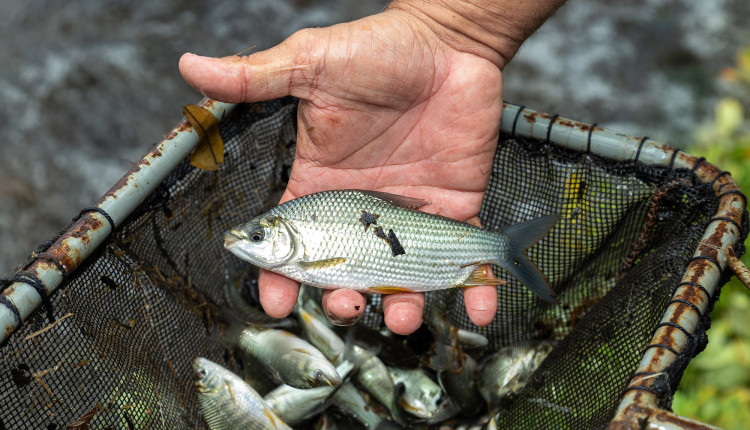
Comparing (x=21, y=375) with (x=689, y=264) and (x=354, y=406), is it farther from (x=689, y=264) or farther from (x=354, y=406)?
(x=689, y=264)

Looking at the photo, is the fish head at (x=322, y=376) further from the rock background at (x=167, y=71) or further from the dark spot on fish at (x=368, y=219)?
the rock background at (x=167, y=71)

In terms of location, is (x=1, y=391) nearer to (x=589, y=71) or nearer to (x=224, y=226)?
(x=224, y=226)

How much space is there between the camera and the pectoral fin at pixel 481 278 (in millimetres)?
2850

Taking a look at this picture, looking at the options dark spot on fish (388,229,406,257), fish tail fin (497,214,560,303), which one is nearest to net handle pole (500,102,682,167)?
fish tail fin (497,214,560,303)

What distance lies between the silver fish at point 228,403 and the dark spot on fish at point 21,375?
31.2 inches

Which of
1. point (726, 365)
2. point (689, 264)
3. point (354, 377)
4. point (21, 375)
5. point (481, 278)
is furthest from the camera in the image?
point (726, 365)

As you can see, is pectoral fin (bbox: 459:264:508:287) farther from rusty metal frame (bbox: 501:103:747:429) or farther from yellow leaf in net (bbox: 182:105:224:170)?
yellow leaf in net (bbox: 182:105:224:170)

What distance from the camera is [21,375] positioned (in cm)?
232

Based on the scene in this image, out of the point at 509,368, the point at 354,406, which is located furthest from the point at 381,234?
the point at 509,368

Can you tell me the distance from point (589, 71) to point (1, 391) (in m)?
6.41

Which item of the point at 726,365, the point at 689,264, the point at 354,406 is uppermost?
the point at 689,264

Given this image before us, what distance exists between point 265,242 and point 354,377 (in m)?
0.96

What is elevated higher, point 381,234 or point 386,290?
point 381,234

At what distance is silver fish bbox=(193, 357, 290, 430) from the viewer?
2955 mm
